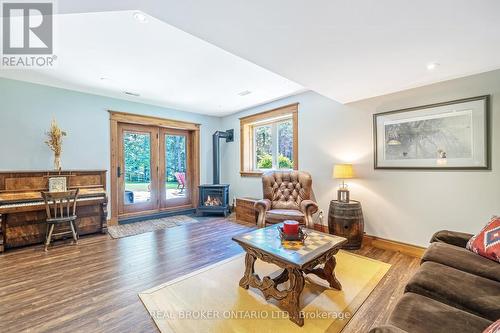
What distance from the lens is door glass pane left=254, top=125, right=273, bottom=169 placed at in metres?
4.85

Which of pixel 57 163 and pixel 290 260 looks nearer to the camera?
pixel 290 260

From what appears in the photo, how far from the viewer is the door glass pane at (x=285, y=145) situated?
14.5 ft

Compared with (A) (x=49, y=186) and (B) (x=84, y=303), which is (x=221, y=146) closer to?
(A) (x=49, y=186)

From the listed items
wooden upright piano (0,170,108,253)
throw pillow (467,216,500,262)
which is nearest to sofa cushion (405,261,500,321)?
throw pillow (467,216,500,262)

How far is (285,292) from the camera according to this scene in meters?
1.72

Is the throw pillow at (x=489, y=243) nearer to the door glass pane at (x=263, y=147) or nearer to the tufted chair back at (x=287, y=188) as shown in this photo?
the tufted chair back at (x=287, y=188)

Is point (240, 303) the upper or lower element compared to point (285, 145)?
lower

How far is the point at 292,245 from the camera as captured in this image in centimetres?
187

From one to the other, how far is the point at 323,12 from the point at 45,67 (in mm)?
3699

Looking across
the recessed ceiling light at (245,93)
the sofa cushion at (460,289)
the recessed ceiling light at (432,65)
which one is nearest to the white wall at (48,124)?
the recessed ceiling light at (245,93)

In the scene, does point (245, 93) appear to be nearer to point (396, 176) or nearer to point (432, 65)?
point (432, 65)

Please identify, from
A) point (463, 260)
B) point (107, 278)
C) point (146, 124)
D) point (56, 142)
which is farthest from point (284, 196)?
point (56, 142)

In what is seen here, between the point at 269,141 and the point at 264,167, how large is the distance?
613mm

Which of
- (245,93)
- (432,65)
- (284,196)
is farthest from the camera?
(245,93)
